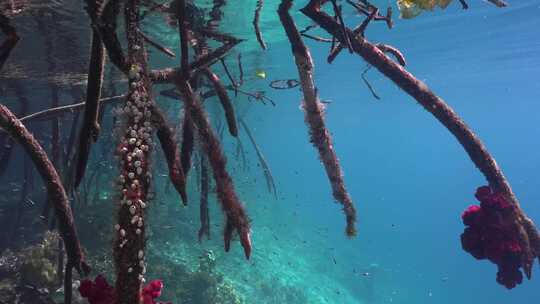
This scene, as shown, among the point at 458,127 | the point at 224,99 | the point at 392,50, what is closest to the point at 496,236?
the point at 458,127

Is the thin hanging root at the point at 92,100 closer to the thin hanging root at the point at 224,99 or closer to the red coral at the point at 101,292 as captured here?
the red coral at the point at 101,292

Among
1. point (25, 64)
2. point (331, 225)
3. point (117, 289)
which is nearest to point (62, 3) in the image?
point (25, 64)

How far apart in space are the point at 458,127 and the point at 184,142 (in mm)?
3082

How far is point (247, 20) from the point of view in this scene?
59.8 ft

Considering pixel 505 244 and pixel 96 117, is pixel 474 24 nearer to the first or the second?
pixel 505 244

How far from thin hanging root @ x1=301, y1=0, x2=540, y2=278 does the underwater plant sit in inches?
0.4

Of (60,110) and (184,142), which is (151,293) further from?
(60,110)

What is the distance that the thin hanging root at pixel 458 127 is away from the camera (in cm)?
416

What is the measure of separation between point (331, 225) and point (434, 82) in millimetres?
24351

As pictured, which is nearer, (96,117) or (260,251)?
(96,117)

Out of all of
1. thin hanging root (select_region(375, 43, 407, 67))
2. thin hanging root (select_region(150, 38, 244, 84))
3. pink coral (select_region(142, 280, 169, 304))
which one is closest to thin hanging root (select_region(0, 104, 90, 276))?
pink coral (select_region(142, 280, 169, 304))

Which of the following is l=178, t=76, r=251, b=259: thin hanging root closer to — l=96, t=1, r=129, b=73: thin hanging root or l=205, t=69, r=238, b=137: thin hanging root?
l=205, t=69, r=238, b=137: thin hanging root

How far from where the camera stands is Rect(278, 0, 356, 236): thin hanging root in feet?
11.3

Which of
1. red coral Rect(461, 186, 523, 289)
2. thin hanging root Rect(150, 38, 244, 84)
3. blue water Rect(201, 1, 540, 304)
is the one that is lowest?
blue water Rect(201, 1, 540, 304)
